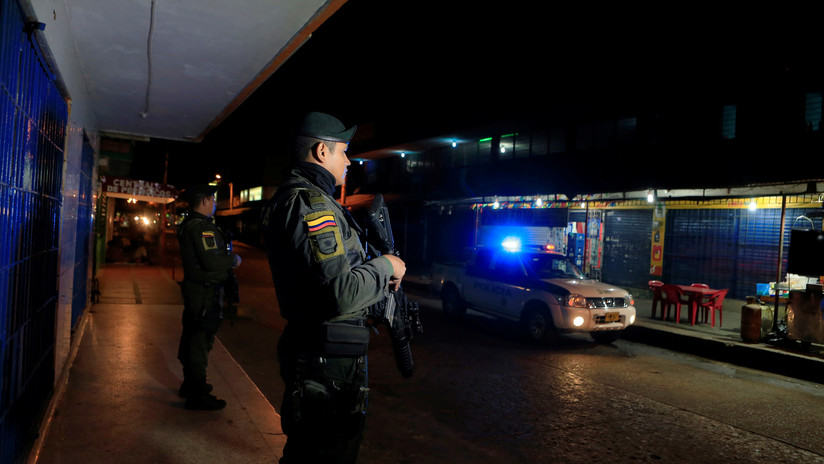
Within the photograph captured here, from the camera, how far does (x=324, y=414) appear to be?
2338 mm

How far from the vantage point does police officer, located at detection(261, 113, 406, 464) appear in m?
2.26

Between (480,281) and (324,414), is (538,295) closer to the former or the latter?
(480,281)

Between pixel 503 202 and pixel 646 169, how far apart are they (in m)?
4.87

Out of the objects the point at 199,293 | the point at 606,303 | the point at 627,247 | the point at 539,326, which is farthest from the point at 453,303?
the point at 199,293

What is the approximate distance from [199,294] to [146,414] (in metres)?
1.11

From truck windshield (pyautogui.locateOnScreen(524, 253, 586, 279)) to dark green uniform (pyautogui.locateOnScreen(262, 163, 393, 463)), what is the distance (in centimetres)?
801

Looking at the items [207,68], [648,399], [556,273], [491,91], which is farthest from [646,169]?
[207,68]

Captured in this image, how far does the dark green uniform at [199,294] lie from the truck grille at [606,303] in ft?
21.0

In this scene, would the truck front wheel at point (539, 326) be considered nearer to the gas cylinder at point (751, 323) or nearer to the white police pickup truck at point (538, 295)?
the white police pickup truck at point (538, 295)

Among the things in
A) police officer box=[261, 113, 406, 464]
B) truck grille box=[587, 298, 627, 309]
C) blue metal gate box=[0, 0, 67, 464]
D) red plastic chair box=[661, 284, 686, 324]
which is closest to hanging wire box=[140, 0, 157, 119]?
blue metal gate box=[0, 0, 67, 464]

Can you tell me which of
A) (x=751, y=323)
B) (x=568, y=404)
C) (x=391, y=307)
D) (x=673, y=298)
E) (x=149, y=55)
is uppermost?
(x=149, y=55)

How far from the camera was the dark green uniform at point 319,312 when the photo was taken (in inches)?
89.0

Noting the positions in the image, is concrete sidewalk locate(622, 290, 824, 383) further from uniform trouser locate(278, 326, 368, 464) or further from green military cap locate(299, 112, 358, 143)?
green military cap locate(299, 112, 358, 143)

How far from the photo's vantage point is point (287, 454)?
2414 mm
